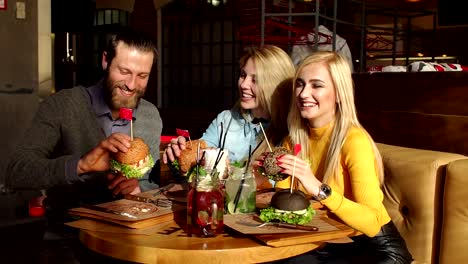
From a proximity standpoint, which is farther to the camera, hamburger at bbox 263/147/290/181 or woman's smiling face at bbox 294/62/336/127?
woman's smiling face at bbox 294/62/336/127

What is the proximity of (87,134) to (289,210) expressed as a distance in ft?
3.47

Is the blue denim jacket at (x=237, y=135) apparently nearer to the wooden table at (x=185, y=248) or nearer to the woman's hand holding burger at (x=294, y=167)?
the woman's hand holding burger at (x=294, y=167)

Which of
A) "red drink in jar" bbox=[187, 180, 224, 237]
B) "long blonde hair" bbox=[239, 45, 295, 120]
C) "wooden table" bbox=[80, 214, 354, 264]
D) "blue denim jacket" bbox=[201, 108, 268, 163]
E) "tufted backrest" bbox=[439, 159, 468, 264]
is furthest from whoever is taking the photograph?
"blue denim jacket" bbox=[201, 108, 268, 163]

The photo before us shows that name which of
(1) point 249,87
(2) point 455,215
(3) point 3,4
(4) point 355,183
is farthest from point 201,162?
(3) point 3,4

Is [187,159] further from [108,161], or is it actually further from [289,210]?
[289,210]

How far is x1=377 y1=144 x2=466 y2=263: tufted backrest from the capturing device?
2.57 m

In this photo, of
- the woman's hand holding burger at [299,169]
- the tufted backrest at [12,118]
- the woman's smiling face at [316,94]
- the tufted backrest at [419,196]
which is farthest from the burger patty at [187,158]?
the tufted backrest at [12,118]

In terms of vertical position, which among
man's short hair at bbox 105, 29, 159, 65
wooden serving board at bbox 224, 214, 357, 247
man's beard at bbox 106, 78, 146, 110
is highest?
man's short hair at bbox 105, 29, 159, 65

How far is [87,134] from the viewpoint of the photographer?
2.42 meters

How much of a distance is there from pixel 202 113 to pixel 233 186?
535cm

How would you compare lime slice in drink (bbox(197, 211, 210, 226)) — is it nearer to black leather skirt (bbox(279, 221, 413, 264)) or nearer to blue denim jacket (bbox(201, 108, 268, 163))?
black leather skirt (bbox(279, 221, 413, 264))

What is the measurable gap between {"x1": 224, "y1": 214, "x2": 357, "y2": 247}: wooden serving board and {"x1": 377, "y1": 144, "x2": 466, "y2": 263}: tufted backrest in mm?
839

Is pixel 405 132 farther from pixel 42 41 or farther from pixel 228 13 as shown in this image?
pixel 228 13

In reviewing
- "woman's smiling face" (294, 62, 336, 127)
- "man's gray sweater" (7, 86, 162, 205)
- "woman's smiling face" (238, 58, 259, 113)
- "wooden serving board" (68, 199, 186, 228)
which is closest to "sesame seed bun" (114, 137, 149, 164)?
"wooden serving board" (68, 199, 186, 228)
